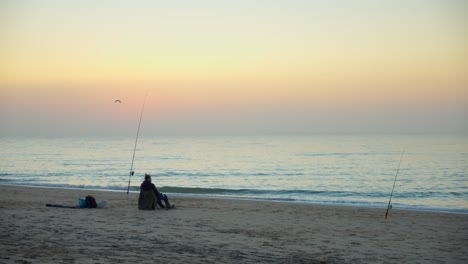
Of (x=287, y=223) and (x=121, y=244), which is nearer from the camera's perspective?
(x=121, y=244)

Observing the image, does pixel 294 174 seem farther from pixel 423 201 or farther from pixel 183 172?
pixel 423 201

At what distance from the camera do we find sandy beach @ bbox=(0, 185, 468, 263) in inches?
272

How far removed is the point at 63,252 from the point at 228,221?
4.93 metres

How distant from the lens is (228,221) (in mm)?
11109

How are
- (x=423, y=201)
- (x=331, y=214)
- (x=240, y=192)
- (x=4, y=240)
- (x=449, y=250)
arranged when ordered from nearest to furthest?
(x=4, y=240) < (x=449, y=250) < (x=331, y=214) < (x=423, y=201) < (x=240, y=192)

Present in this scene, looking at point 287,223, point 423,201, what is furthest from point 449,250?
point 423,201

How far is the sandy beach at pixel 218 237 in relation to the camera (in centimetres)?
691

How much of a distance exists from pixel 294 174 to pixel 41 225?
2711cm

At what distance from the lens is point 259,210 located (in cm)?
1421

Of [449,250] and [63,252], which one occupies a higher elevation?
[449,250]

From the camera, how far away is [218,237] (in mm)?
8734

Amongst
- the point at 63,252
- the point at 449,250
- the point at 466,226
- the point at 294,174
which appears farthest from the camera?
the point at 294,174

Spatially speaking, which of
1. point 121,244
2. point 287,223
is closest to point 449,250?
point 287,223

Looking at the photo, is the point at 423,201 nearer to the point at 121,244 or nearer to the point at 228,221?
the point at 228,221
